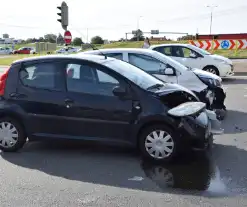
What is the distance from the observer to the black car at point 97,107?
18.3 feet

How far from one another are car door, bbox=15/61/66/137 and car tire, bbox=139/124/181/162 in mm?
1353

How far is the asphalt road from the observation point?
4383mm

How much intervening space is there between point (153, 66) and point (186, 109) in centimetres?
365

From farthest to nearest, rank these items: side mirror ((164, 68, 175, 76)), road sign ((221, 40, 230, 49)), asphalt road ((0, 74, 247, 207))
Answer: road sign ((221, 40, 230, 49)) → side mirror ((164, 68, 175, 76)) → asphalt road ((0, 74, 247, 207))

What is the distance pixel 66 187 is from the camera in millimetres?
4785

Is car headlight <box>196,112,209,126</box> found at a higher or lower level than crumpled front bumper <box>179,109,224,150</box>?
higher

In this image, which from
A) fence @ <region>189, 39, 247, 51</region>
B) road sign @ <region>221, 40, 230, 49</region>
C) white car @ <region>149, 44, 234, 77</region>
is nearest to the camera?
white car @ <region>149, 44, 234, 77</region>

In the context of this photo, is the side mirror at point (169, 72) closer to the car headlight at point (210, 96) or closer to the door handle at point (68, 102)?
the car headlight at point (210, 96)

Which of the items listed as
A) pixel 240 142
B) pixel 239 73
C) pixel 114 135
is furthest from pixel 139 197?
pixel 239 73

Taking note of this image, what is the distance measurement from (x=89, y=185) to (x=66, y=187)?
0.95ft

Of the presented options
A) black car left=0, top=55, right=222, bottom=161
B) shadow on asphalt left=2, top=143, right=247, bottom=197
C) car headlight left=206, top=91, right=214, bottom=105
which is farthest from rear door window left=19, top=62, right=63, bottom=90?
car headlight left=206, top=91, right=214, bottom=105

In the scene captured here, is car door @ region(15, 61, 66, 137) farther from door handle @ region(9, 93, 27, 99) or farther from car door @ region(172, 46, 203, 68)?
car door @ region(172, 46, 203, 68)

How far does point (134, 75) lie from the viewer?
614 centimetres

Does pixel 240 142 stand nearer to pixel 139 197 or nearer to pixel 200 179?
pixel 200 179
